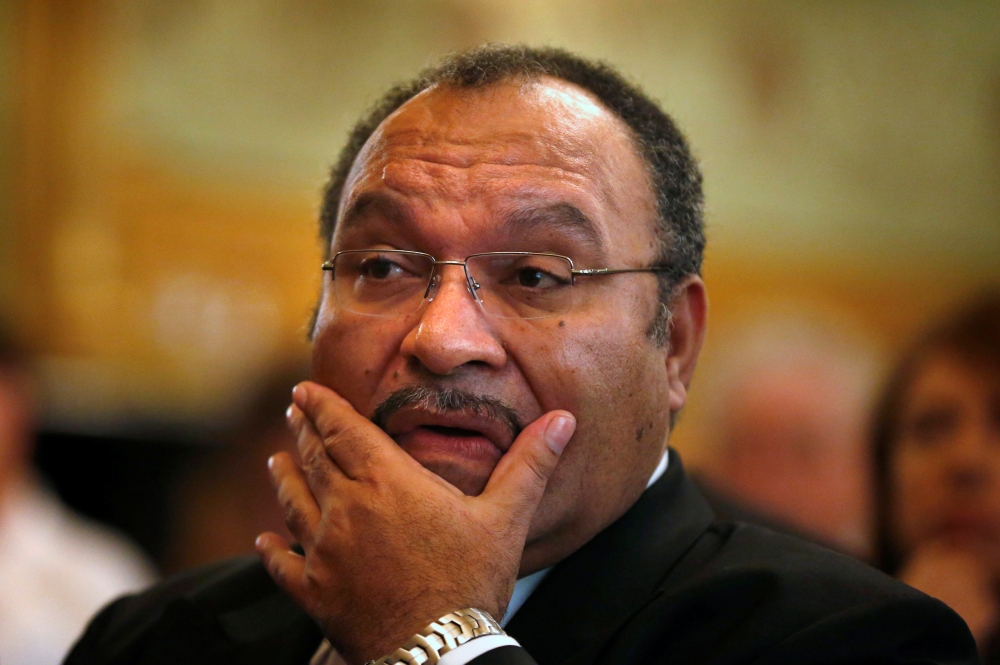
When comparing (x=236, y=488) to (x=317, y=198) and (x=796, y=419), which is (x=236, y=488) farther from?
(x=796, y=419)

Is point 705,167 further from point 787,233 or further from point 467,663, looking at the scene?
point 467,663

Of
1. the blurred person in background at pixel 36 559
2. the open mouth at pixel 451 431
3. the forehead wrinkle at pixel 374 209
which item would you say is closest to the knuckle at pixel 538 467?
the open mouth at pixel 451 431

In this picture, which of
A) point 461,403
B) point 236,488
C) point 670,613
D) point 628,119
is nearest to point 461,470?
point 461,403

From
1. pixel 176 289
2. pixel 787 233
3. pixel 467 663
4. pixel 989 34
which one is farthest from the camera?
pixel 176 289

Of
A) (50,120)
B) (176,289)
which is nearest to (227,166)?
(176,289)

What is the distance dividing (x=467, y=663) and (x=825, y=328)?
462 centimetres

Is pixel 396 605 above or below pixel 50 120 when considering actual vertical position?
below

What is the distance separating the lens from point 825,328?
5.49 metres

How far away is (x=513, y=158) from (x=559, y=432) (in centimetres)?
59

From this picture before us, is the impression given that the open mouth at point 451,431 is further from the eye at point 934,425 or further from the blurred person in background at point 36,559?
the blurred person in background at point 36,559

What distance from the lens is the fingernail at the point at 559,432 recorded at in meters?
1.71

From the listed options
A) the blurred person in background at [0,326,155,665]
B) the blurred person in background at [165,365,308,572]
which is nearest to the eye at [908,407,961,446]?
the blurred person in background at [165,365,308,572]

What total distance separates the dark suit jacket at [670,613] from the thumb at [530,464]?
10.9 inches

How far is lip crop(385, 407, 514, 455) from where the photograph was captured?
1.73 meters
